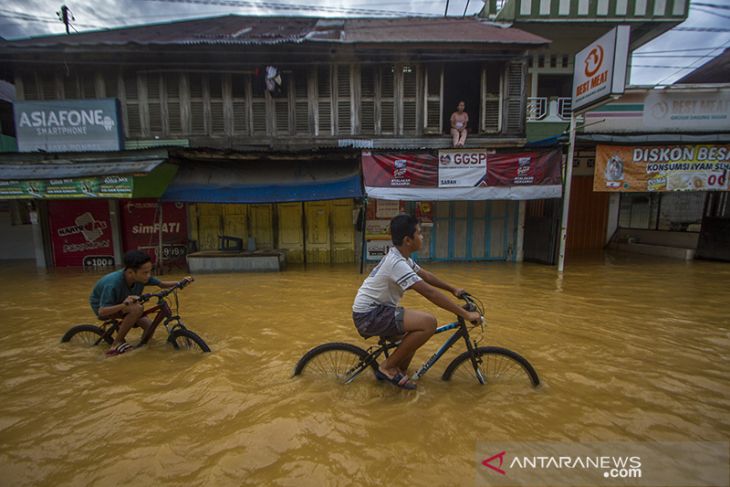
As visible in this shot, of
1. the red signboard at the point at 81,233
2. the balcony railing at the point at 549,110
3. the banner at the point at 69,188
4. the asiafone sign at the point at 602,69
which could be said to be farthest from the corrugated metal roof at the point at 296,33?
the red signboard at the point at 81,233

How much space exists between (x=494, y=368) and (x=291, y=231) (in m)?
8.63

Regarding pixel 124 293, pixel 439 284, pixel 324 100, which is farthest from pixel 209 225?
pixel 439 284

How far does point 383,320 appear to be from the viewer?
297cm

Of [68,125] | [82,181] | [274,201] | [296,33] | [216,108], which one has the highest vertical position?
[296,33]

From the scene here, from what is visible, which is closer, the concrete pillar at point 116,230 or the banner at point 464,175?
the banner at point 464,175

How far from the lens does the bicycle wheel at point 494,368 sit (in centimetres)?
318

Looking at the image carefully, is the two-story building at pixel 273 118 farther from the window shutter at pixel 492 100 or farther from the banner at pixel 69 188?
the banner at pixel 69 188

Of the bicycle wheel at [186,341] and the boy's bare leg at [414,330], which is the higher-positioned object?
the boy's bare leg at [414,330]

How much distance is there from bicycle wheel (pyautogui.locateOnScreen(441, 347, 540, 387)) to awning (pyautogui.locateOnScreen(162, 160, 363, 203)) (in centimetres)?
614

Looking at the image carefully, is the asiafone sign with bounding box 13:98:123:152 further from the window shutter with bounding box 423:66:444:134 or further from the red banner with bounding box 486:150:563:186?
the red banner with bounding box 486:150:563:186

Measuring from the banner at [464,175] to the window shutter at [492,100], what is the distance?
2145mm

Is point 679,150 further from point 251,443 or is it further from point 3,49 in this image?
point 3,49

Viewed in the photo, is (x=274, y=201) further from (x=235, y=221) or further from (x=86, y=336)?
(x=86, y=336)

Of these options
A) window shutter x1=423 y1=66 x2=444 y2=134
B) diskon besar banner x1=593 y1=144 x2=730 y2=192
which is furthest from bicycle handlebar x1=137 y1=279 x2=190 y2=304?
diskon besar banner x1=593 y1=144 x2=730 y2=192
